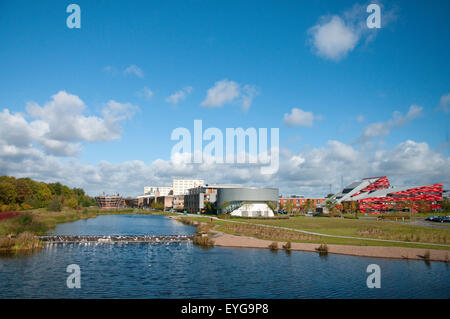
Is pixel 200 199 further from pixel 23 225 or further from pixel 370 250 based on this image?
pixel 370 250

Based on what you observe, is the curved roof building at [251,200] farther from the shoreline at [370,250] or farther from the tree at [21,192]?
the shoreline at [370,250]

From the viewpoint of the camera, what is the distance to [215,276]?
1167 inches

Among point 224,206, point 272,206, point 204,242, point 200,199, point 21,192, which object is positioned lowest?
point 204,242

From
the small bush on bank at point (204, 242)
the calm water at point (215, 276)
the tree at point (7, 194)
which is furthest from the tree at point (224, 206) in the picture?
the calm water at point (215, 276)

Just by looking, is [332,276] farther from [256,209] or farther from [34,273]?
→ [256,209]

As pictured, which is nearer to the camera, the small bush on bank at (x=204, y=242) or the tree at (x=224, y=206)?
the small bush on bank at (x=204, y=242)

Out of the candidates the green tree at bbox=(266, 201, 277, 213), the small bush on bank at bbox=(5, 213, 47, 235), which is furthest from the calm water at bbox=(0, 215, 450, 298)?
the green tree at bbox=(266, 201, 277, 213)

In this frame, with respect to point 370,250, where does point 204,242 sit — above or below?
below

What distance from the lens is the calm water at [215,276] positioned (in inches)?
958

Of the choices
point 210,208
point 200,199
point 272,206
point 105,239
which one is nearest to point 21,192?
point 210,208

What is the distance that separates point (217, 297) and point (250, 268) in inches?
386

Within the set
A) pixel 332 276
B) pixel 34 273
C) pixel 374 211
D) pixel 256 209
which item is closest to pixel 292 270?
pixel 332 276
